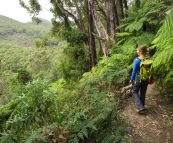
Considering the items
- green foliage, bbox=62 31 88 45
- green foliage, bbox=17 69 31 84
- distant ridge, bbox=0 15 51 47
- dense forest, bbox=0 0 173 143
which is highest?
distant ridge, bbox=0 15 51 47

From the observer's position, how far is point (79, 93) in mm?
3588

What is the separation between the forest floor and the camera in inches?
114

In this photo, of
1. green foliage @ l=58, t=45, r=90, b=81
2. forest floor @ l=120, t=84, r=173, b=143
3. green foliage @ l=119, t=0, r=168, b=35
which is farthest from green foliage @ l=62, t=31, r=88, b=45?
forest floor @ l=120, t=84, r=173, b=143

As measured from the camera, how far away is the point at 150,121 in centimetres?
338

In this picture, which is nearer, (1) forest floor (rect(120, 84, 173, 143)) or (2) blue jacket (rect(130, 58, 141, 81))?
(1) forest floor (rect(120, 84, 173, 143))

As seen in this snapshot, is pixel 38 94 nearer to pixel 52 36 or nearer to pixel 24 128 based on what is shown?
pixel 24 128

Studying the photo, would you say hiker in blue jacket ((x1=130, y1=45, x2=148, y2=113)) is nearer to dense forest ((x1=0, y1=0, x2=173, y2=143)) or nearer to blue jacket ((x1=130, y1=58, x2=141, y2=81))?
blue jacket ((x1=130, y1=58, x2=141, y2=81))

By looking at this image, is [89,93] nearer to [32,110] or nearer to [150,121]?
[32,110]

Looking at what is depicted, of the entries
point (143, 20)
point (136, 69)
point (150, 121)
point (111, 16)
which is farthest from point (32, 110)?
point (111, 16)

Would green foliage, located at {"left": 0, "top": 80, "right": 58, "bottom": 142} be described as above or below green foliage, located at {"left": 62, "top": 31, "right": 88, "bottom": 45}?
below

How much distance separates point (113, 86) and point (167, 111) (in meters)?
1.43

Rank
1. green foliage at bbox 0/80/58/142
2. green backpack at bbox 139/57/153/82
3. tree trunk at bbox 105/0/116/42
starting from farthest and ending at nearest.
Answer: tree trunk at bbox 105/0/116/42 → green backpack at bbox 139/57/153/82 → green foliage at bbox 0/80/58/142

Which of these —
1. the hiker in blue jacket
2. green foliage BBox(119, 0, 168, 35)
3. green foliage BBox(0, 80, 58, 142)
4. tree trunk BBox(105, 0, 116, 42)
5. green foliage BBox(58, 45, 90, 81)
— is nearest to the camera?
green foliage BBox(0, 80, 58, 142)

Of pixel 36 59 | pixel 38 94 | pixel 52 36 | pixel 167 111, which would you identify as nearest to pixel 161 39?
pixel 167 111
